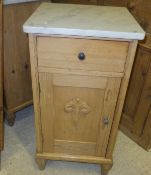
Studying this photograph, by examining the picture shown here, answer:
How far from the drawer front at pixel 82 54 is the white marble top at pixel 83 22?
0.04 m

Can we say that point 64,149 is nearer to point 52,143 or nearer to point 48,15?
point 52,143

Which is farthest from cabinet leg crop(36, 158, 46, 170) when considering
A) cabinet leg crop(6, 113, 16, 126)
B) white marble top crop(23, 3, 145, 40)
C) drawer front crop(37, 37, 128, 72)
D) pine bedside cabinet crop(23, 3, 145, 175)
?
white marble top crop(23, 3, 145, 40)

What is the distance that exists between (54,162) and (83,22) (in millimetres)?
900

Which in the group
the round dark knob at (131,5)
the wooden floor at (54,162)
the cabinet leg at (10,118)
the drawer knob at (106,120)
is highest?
the round dark knob at (131,5)

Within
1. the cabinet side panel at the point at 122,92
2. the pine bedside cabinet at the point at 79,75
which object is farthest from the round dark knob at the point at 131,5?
the cabinet side panel at the point at 122,92

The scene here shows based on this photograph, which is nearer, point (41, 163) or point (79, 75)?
point (79, 75)

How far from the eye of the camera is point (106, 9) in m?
1.11

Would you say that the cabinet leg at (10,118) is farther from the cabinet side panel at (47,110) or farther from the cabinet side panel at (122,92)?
the cabinet side panel at (122,92)

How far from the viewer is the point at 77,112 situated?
1.07 metres

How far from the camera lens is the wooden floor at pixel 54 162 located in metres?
1.30

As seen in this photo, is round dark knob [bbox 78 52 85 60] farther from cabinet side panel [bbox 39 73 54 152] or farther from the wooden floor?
the wooden floor

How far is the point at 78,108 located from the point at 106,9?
54 centimetres

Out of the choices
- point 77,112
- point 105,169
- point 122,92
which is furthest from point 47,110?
point 105,169

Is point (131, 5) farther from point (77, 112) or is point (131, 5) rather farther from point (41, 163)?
point (41, 163)
